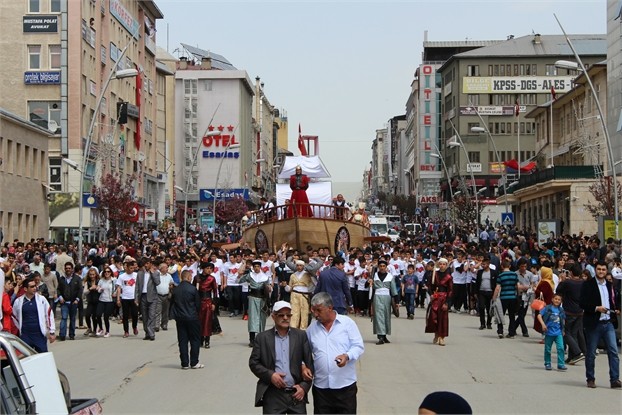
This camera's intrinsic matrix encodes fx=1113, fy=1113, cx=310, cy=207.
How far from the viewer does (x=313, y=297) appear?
9453 mm

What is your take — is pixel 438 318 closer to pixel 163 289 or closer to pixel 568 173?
pixel 163 289

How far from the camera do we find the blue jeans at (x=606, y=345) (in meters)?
14.8

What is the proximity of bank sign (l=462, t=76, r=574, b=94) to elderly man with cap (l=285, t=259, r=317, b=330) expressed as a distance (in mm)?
102788

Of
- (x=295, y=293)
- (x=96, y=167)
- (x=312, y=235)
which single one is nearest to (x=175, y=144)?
(x=96, y=167)

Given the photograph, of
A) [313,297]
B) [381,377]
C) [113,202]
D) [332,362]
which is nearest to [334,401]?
[332,362]

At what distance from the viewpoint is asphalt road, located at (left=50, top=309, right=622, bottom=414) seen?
42.6ft

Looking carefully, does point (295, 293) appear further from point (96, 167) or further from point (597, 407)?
point (96, 167)

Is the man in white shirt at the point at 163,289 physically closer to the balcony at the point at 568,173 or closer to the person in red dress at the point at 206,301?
the person in red dress at the point at 206,301

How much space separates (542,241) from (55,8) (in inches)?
1259

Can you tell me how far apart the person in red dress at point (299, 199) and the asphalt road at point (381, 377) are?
17.2 metres

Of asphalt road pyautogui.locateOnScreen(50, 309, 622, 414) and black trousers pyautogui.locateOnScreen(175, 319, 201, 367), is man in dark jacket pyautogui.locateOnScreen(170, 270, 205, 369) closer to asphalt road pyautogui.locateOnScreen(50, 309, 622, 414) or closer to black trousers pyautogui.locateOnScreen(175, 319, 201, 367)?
black trousers pyautogui.locateOnScreen(175, 319, 201, 367)

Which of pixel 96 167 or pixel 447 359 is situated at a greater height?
pixel 96 167

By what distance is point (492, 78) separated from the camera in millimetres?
121062

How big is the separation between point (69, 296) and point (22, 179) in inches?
1037
